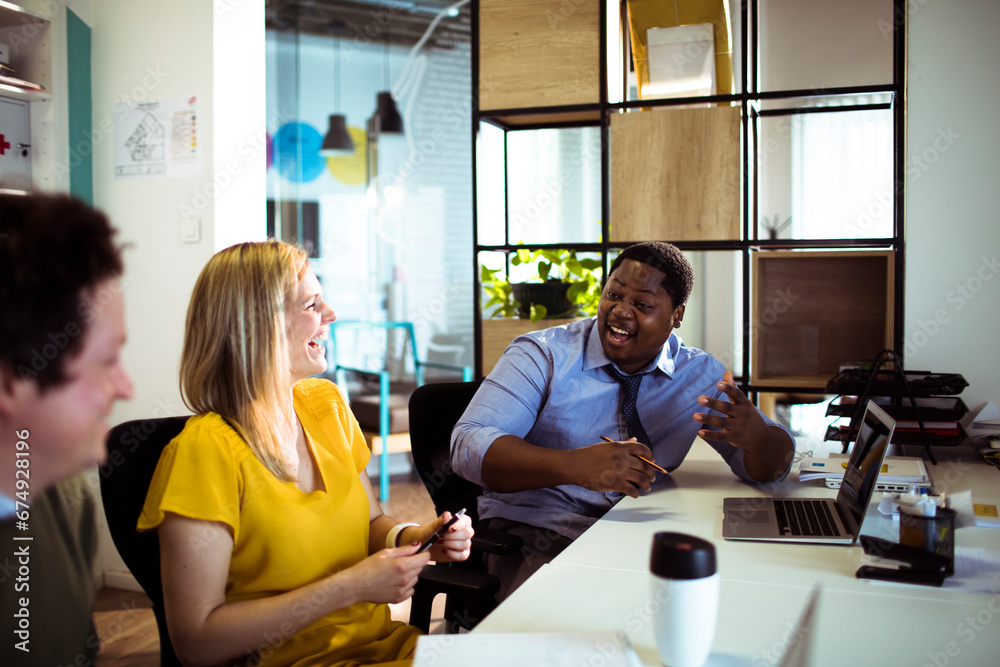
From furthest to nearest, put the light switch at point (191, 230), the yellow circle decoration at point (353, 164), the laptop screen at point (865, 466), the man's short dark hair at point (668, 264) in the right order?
1. the yellow circle decoration at point (353, 164)
2. the light switch at point (191, 230)
3. the man's short dark hair at point (668, 264)
4. the laptop screen at point (865, 466)

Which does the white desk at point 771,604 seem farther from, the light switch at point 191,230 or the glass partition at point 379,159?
the glass partition at point 379,159

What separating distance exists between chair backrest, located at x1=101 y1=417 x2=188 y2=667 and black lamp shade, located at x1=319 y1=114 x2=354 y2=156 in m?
5.31

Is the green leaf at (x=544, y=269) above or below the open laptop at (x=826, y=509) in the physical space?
above

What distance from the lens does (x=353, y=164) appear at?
6.48m

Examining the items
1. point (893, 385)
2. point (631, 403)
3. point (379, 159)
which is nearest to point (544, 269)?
point (631, 403)

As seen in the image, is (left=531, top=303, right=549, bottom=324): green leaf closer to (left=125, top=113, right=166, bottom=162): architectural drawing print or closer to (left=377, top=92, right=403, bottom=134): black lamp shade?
(left=125, top=113, right=166, bottom=162): architectural drawing print

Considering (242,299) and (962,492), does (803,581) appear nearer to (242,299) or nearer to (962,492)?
(962,492)

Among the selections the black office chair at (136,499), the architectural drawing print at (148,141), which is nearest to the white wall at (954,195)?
the black office chair at (136,499)

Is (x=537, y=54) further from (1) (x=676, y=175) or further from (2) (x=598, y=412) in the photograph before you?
(2) (x=598, y=412)

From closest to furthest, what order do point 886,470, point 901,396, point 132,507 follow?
1. point 132,507
2. point 886,470
3. point 901,396

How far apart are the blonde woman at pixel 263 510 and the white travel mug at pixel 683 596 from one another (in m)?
0.44

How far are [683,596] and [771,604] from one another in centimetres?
32

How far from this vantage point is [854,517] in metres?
1.40

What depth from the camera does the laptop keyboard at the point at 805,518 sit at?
1407 mm
